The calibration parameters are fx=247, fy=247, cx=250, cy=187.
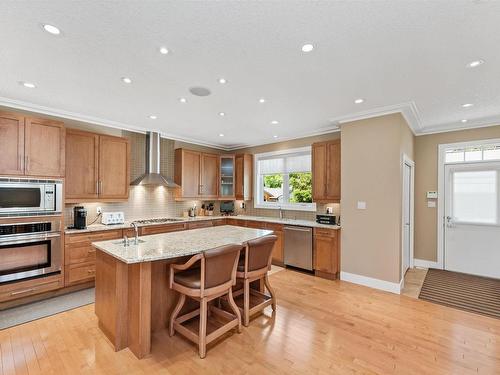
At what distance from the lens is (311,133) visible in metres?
5.15

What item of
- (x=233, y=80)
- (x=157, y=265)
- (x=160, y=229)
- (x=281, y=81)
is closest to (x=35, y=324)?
(x=157, y=265)

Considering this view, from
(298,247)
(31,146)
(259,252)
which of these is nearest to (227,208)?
(298,247)

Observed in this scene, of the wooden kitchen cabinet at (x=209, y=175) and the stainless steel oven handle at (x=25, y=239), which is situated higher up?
the wooden kitchen cabinet at (x=209, y=175)

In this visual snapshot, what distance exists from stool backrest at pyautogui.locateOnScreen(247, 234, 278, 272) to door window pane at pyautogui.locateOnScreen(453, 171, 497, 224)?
13.3 feet

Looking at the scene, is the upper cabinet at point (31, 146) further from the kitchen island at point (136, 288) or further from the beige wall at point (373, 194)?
the beige wall at point (373, 194)

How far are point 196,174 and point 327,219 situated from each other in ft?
9.96

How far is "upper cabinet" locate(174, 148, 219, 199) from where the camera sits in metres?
5.48

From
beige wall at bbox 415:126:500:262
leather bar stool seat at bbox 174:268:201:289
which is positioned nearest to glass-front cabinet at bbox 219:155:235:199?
leather bar stool seat at bbox 174:268:201:289

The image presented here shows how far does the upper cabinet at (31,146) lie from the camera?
319 centimetres

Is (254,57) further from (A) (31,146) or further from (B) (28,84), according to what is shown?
(A) (31,146)

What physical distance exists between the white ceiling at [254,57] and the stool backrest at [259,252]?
181 cm

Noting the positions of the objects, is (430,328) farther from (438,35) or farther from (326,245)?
(438,35)

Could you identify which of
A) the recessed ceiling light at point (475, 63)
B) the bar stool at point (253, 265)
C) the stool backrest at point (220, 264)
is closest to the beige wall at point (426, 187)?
the recessed ceiling light at point (475, 63)

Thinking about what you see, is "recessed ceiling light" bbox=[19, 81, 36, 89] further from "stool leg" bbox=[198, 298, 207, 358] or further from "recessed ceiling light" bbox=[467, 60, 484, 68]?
"recessed ceiling light" bbox=[467, 60, 484, 68]
